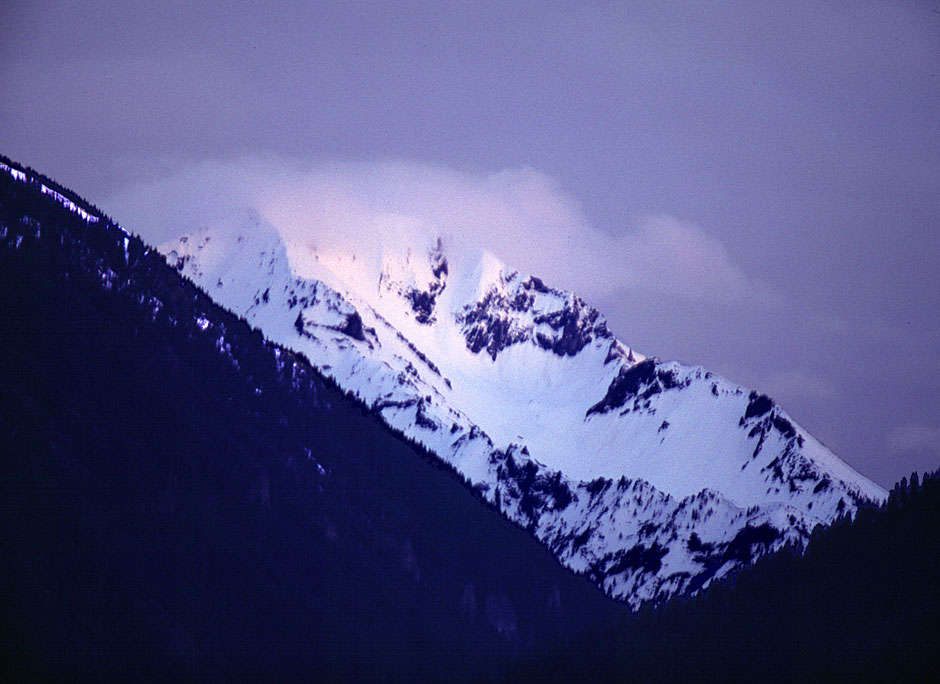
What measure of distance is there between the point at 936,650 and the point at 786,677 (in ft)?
67.0

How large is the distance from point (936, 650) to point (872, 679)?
9223 millimetres

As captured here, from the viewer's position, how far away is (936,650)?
625 feet

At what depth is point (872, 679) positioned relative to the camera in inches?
7470

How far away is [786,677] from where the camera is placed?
19988 centimetres

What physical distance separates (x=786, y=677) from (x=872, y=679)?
13604 millimetres
